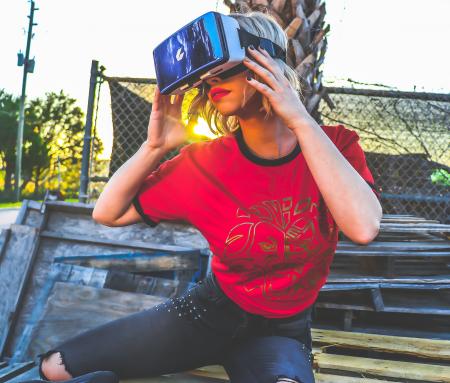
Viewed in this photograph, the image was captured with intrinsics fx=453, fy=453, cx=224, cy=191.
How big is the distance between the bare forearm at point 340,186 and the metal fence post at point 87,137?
352cm

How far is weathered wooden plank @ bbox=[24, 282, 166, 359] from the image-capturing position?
2.72 metres

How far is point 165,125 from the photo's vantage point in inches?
70.2

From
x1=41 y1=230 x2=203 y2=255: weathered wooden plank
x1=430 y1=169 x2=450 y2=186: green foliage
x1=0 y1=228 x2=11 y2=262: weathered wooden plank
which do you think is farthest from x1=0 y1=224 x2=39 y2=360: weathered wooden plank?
x1=430 y1=169 x2=450 y2=186: green foliage

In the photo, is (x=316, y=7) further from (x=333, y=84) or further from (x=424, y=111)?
(x=424, y=111)

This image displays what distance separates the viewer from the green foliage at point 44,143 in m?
25.8

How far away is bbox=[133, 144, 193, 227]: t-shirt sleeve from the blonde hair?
24 cm

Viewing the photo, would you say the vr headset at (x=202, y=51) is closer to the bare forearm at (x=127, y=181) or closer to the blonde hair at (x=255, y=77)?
the blonde hair at (x=255, y=77)

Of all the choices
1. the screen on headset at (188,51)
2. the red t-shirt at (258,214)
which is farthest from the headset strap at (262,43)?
the red t-shirt at (258,214)

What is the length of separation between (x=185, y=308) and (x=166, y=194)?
47cm

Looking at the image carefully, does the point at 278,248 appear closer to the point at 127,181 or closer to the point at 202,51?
the point at 127,181

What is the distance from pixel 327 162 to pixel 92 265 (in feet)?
7.92

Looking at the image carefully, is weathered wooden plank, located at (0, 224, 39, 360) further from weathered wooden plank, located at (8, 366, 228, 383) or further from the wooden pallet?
weathered wooden plank, located at (8, 366, 228, 383)

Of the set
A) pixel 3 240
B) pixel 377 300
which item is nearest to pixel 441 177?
pixel 377 300

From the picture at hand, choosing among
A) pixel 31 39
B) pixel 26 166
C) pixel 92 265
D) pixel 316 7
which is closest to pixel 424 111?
pixel 316 7
